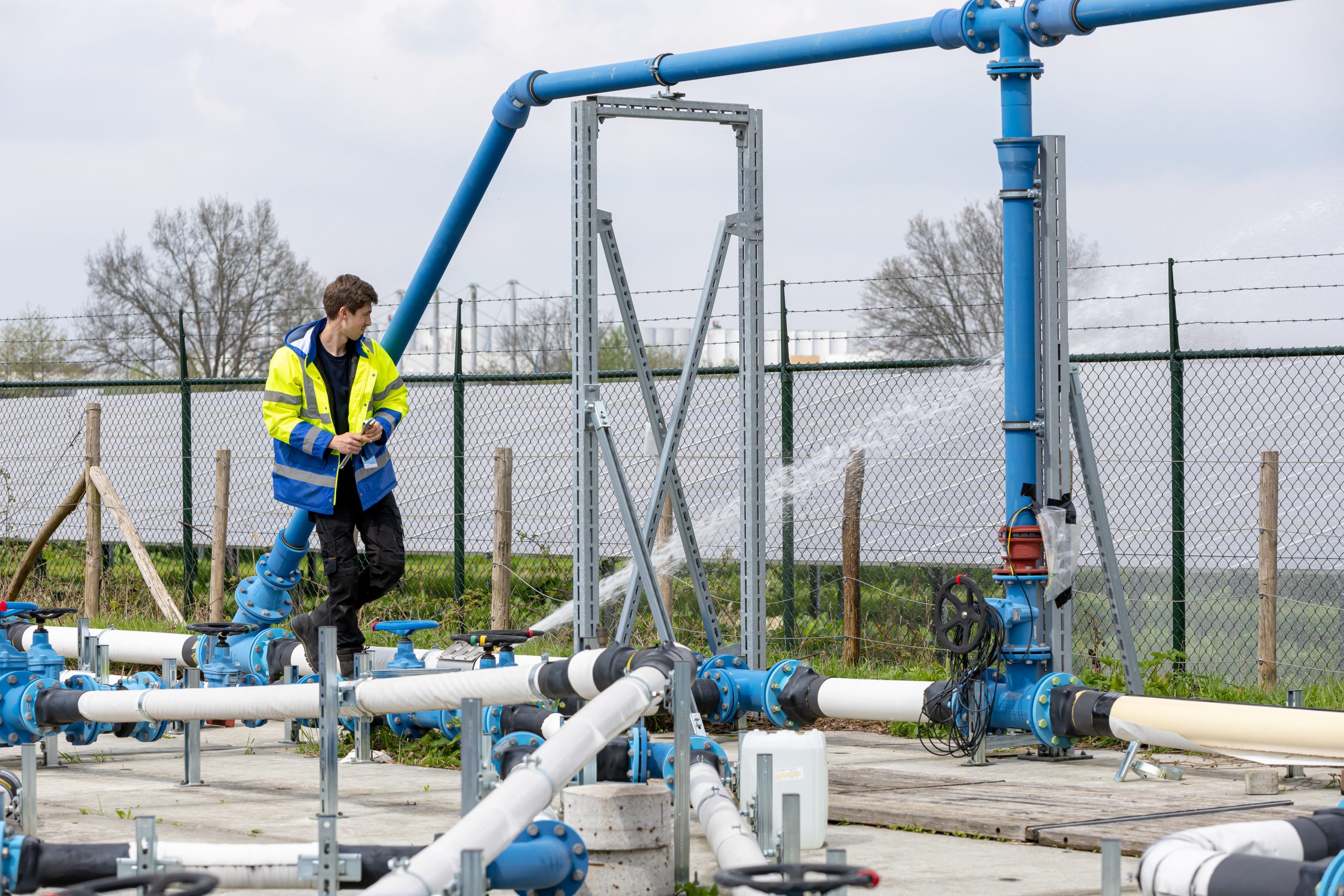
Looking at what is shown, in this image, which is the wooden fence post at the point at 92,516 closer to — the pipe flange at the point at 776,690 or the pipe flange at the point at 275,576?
the pipe flange at the point at 275,576

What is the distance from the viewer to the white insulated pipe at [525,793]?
12.4 ft

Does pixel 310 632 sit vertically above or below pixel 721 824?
above

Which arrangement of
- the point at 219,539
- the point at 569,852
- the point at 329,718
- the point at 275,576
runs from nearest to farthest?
the point at 569,852, the point at 329,718, the point at 275,576, the point at 219,539

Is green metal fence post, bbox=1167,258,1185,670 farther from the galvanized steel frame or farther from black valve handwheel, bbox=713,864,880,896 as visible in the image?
black valve handwheel, bbox=713,864,880,896

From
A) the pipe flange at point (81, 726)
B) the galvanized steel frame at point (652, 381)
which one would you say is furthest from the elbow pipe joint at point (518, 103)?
the pipe flange at point (81, 726)

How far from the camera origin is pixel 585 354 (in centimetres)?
820

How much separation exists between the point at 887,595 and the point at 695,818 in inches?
198

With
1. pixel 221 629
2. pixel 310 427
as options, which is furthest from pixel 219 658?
pixel 310 427

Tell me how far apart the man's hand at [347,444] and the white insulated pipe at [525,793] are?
2.66 m

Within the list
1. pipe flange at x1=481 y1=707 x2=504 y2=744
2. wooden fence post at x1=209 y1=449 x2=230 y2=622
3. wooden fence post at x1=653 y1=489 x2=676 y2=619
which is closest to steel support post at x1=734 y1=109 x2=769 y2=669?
pipe flange at x1=481 y1=707 x2=504 y2=744

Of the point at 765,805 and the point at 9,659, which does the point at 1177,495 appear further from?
the point at 9,659

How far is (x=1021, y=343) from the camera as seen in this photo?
7.50 metres

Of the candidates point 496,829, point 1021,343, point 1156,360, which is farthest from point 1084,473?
point 496,829

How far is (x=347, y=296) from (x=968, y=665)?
330 centimetres
